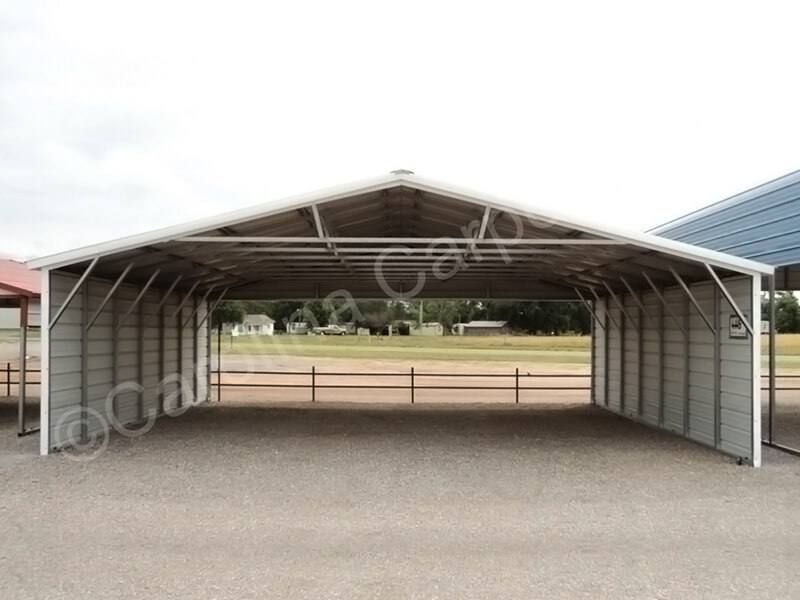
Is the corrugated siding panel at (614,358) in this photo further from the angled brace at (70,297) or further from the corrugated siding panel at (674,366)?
the angled brace at (70,297)

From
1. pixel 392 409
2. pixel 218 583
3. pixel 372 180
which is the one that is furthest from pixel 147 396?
pixel 218 583

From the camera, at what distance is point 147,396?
10.3 meters

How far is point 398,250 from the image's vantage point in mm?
8297

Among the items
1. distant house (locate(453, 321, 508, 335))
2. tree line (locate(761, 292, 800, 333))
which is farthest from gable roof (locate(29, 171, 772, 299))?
distant house (locate(453, 321, 508, 335))

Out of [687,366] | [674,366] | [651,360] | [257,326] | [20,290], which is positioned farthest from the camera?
[257,326]

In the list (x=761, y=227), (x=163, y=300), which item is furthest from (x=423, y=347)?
(x=761, y=227)

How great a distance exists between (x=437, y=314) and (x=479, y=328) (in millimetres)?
3265

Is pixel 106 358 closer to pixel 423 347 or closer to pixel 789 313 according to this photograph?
pixel 423 347

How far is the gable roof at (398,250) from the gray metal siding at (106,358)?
37 centimetres

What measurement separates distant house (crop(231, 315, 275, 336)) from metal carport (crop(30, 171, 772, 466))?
986 inches

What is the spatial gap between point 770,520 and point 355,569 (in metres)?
3.14

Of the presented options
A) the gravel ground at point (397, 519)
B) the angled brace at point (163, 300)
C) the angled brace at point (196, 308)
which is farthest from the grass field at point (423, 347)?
the gravel ground at point (397, 519)

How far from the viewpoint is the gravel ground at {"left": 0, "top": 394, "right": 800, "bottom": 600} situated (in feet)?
12.4

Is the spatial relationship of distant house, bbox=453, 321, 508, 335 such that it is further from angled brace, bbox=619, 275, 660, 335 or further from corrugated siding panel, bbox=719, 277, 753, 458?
corrugated siding panel, bbox=719, 277, 753, 458
